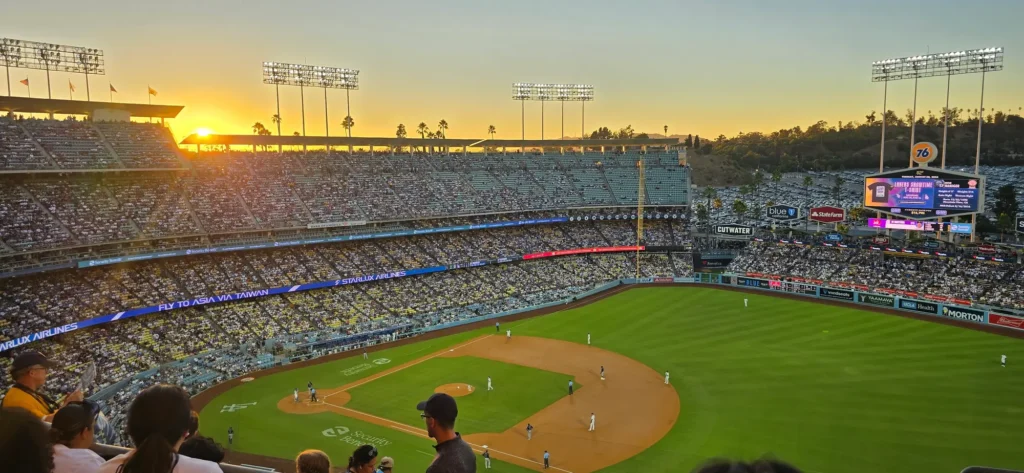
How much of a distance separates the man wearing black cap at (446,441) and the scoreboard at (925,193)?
6014 cm

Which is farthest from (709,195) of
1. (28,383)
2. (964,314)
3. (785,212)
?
(28,383)

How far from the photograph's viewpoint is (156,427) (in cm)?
430

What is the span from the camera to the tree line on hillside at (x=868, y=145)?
146m

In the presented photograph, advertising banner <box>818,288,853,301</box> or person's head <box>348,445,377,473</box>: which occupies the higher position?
person's head <box>348,445,377,473</box>

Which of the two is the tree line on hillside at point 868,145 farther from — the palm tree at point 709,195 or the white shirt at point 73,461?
Answer: the white shirt at point 73,461

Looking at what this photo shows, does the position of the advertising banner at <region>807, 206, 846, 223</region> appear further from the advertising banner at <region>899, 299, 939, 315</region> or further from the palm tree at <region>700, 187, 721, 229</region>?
the palm tree at <region>700, 187, 721, 229</region>

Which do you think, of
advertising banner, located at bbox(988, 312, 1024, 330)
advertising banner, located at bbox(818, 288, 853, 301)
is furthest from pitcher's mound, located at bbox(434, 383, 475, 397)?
advertising banner, located at bbox(988, 312, 1024, 330)

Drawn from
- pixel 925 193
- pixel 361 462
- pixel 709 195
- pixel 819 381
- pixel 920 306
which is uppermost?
pixel 925 193

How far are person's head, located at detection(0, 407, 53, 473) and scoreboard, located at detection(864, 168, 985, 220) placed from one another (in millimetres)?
62599

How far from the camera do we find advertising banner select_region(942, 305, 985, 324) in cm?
4575

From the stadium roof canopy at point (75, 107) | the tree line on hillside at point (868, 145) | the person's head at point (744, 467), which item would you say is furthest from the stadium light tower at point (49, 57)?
the tree line on hillside at point (868, 145)

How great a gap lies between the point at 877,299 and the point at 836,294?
3341 millimetres

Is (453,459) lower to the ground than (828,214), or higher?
higher

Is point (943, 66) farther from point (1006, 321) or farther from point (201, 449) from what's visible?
point (201, 449)
